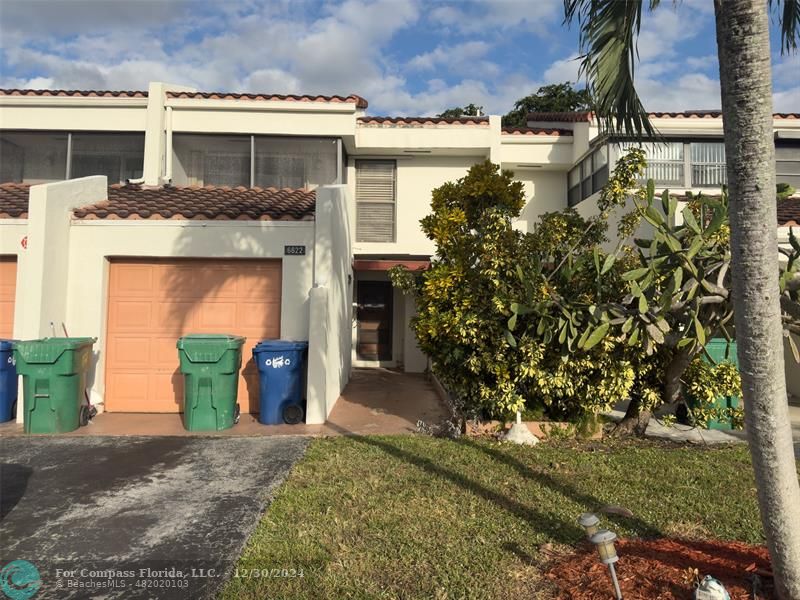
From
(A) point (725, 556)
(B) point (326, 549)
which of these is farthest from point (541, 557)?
(B) point (326, 549)

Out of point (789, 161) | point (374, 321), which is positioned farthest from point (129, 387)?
point (789, 161)

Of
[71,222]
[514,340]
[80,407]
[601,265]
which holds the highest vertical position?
[71,222]

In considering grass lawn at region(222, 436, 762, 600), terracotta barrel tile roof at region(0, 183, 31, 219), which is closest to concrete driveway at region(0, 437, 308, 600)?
grass lawn at region(222, 436, 762, 600)

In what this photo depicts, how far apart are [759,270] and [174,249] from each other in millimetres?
7378

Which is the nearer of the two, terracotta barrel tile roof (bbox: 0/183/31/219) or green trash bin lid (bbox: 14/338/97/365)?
green trash bin lid (bbox: 14/338/97/365)

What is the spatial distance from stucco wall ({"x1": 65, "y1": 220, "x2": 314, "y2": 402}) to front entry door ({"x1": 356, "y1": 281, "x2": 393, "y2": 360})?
5864 millimetres

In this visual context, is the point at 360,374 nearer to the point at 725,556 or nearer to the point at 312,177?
the point at 312,177

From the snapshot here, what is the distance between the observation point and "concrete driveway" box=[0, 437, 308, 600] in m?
3.42

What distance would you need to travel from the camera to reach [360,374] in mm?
12547

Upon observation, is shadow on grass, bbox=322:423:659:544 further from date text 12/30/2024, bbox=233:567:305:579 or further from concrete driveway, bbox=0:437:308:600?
date text 12/30/2024, bbox=233:567:305:579

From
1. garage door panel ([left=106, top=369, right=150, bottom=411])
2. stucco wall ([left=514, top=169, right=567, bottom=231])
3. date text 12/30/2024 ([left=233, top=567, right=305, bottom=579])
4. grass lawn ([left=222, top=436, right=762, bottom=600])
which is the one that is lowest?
date text 12/30/2024 ([left=233, top=567, right=305, bottom=579])

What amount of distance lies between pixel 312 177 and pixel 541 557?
9.79m

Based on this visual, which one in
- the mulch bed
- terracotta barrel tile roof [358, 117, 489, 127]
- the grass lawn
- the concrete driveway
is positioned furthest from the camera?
terracotta barrel tile roof [358, 117, 489, 127]

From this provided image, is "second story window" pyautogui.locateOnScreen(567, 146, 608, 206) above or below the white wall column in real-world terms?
above
